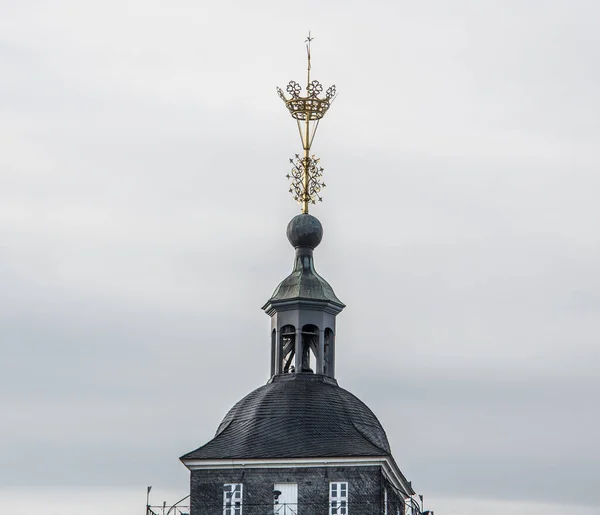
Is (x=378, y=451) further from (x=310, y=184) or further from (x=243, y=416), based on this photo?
(x=310, y=184)

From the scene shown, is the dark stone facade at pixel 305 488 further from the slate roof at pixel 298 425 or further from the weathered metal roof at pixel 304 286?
the weathered metal roof at pixel 304 286

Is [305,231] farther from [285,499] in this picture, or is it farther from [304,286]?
[285,499]

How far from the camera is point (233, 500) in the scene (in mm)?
92562

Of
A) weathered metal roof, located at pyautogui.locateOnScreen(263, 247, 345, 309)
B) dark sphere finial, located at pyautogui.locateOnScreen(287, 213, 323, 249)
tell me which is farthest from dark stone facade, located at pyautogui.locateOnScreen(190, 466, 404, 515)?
dark sphere finial, located at pyautogui.locateOnScreen(287, 213, 323, 249)

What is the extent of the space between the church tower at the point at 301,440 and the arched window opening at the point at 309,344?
0.03 metres

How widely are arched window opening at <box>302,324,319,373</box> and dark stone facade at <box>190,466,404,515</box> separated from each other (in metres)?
6.12

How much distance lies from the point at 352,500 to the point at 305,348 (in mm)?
7911

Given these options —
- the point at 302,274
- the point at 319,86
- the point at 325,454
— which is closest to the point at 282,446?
the point at 325,454

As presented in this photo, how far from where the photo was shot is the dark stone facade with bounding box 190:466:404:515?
3622 inches

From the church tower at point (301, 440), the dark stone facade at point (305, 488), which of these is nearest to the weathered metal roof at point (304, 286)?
the church tower at point (301, 440)

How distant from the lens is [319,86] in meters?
101

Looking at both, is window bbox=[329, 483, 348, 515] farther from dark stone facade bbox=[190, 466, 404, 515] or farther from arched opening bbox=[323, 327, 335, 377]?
arched opening bbox=[323, 327, 335, 377]

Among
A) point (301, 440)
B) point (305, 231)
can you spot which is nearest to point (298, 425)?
point (301, 440)

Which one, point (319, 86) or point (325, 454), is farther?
point (319, 86)
